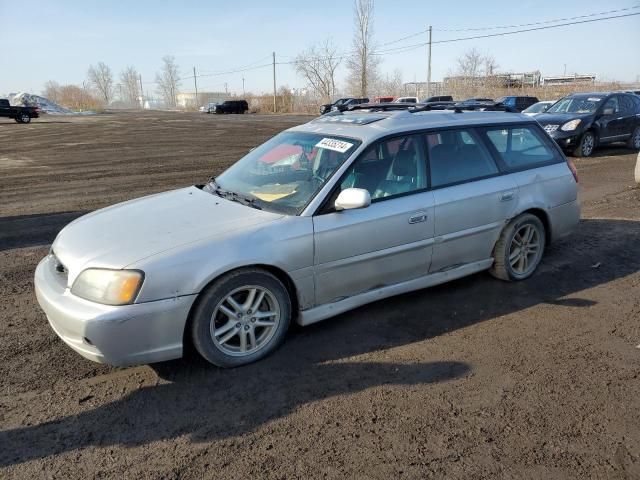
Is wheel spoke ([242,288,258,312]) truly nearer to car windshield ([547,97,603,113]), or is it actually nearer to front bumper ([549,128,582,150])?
front bumper ([549,128,582,150])

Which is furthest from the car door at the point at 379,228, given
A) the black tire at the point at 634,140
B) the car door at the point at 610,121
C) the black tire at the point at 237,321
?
the black tire at the point at 634,140

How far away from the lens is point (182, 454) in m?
2.52

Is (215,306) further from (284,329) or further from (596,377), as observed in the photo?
(596,377)

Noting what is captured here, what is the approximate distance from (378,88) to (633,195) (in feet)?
203

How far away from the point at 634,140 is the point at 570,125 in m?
3.11

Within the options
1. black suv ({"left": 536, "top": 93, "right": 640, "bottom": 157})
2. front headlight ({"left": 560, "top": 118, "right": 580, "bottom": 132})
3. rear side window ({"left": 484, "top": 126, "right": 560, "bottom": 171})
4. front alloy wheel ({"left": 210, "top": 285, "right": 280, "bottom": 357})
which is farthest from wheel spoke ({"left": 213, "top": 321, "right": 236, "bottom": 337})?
front headlight ({"left": 560, "top": 118, "right": 580, "bottom": 132})

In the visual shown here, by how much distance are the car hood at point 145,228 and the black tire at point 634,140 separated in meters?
14.3

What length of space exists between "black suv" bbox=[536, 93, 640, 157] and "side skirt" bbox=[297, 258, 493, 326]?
9.31 metres

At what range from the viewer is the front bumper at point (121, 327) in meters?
2.84

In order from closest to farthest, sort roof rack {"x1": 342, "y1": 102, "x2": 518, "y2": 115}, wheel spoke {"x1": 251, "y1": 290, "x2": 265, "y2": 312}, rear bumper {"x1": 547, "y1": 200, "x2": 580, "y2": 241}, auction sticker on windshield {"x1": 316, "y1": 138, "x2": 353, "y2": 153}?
wheel spoke {"x1": 251, "y1": 290, "x2": 265, "y2": 312} < auction sticker on windshield {"x1": 316, "y1": 138, "x2": 353, "y2": 153} < roof rack {"x1": 342, "y1": 102, "x2": 518, "y2": 115} < rear bumper {"x1": 547, "y1": 200, "x2": 580, "y2": 241}

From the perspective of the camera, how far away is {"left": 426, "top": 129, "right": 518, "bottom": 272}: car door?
4.09 m

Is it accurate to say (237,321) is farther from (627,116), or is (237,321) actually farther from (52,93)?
(52,93)

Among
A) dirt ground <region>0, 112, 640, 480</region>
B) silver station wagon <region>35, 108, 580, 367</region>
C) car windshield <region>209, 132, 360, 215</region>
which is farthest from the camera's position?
car windshield <region>209, 132, 360, 215</region>

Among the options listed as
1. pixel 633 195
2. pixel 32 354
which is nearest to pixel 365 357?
pixel 32 354
